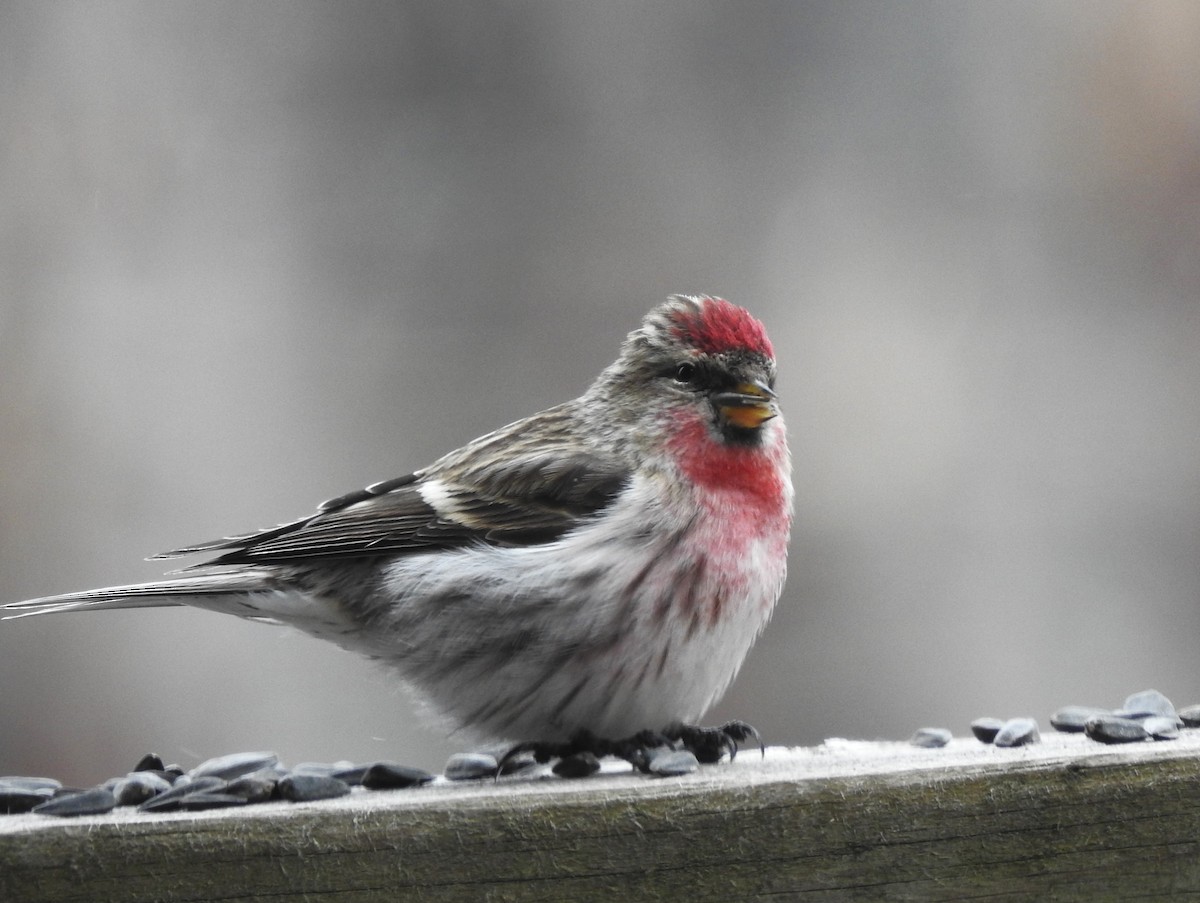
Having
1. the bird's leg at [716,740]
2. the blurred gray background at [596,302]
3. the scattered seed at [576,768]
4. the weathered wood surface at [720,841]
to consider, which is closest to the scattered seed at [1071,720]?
the bird's leg at [716,740]

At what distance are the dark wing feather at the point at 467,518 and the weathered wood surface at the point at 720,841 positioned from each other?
1.01 m

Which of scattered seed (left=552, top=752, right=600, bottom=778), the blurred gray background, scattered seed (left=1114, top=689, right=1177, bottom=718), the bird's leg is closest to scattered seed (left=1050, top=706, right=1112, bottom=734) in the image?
scattered seed (left=1114, top=689, right=1177, bottom=718)

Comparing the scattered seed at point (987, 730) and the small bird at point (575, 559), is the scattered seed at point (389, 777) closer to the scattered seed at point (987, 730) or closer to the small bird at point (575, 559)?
the small bird at point (575, 559)

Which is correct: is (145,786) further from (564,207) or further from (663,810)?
(564,207)

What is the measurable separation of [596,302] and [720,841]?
3.79 meters

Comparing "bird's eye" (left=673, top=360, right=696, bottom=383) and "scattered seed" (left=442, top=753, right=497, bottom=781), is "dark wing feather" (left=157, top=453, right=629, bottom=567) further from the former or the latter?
"scattered seed" (left=442, top=753, right=497, bottom=781)

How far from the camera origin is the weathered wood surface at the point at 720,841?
1812 mm

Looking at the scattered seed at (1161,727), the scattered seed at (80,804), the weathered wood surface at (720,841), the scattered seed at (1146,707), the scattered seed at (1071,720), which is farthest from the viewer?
the scattered seed at (1071,720)

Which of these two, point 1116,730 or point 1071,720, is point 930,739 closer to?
point 1071,720

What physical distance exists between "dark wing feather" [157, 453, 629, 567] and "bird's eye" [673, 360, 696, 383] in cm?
24

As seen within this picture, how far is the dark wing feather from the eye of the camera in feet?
9.49

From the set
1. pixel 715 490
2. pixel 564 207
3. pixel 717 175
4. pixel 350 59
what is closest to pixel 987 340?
pixel 717 175

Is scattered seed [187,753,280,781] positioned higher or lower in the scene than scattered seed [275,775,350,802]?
lower

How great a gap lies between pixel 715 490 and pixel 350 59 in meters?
3.47
